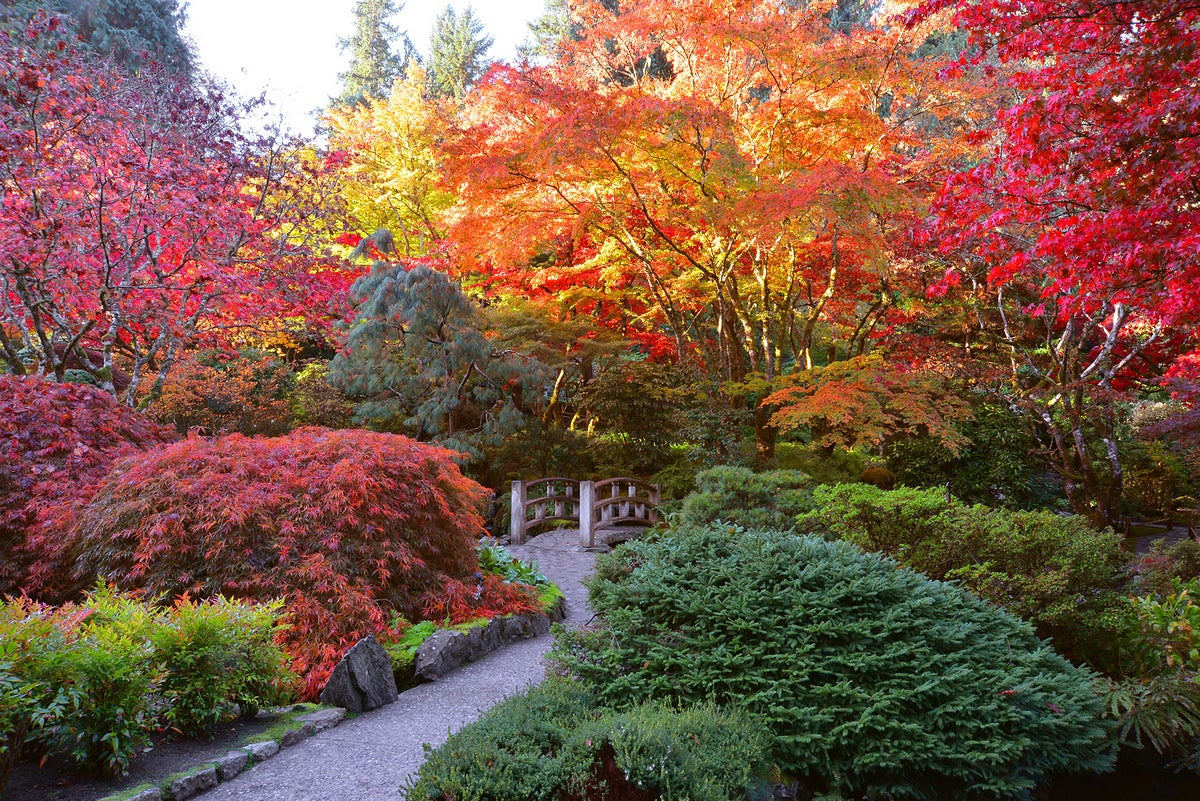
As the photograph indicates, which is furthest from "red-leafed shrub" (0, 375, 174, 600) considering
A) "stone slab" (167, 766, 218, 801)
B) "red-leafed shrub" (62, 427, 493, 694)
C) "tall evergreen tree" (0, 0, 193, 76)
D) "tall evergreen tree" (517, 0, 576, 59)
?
"tall evergreen tree" (517, 0, 576, 59)

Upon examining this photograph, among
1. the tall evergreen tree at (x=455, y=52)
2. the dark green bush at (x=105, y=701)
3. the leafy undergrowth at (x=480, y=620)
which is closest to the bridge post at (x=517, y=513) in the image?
the leafy undergrowth at (x=480, y=620)

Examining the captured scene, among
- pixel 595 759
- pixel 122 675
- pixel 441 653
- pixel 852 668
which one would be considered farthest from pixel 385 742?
pixel 852 668

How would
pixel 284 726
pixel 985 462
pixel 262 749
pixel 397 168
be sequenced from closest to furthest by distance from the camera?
pixel 262 749
pixel 284 726
pixel 985 462
pixel 397 168

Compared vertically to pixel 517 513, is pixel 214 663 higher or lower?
lower

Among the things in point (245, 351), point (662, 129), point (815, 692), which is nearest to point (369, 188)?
point (245, 351)

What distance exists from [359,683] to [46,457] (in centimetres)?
312

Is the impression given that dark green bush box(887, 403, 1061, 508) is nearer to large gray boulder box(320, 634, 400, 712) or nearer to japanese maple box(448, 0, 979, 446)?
japanese maple box(448, 0, 979, 446)

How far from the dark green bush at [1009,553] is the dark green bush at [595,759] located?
258 centimetres

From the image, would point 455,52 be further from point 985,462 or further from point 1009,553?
point 1009,553

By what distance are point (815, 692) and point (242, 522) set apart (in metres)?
3.51

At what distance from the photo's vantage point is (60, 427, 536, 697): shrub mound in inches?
182

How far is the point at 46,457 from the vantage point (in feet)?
17.5

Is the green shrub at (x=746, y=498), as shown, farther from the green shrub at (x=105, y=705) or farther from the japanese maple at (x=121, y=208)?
the japanese maple at (x=121, y=208)

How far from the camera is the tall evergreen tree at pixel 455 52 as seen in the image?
27.3 m
